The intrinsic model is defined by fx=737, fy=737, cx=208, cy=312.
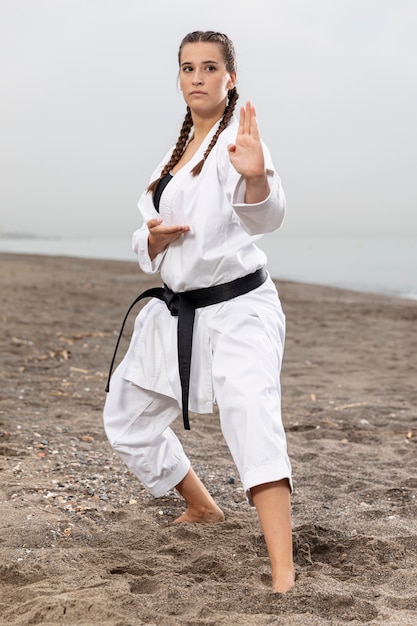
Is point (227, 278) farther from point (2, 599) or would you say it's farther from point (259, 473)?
point (2, 599)

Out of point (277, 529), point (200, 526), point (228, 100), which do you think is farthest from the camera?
point (200, 526)

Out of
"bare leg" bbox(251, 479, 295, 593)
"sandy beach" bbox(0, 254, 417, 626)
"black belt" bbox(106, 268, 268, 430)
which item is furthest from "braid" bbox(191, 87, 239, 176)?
"sandy beach" bbox(0, 254, 417, 626)

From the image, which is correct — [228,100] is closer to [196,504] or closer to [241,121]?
[241,121]

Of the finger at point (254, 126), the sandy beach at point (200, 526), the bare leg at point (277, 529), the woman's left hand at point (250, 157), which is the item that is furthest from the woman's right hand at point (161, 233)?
the sandy beach at point (200, 526)

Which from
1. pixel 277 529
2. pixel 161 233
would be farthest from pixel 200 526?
pixel 161 233

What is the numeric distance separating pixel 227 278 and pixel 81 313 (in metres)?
7.66

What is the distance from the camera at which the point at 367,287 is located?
59.6 feet

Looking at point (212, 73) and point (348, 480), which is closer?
point (212, 73)

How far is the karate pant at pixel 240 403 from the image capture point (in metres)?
2.33

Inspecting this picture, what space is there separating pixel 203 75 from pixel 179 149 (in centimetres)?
33

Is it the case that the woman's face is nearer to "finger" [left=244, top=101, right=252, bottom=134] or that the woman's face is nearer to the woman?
the woman

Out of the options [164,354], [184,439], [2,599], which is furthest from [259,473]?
[184,439]

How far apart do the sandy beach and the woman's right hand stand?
1.13 meters

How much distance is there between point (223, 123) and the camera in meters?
2.68
